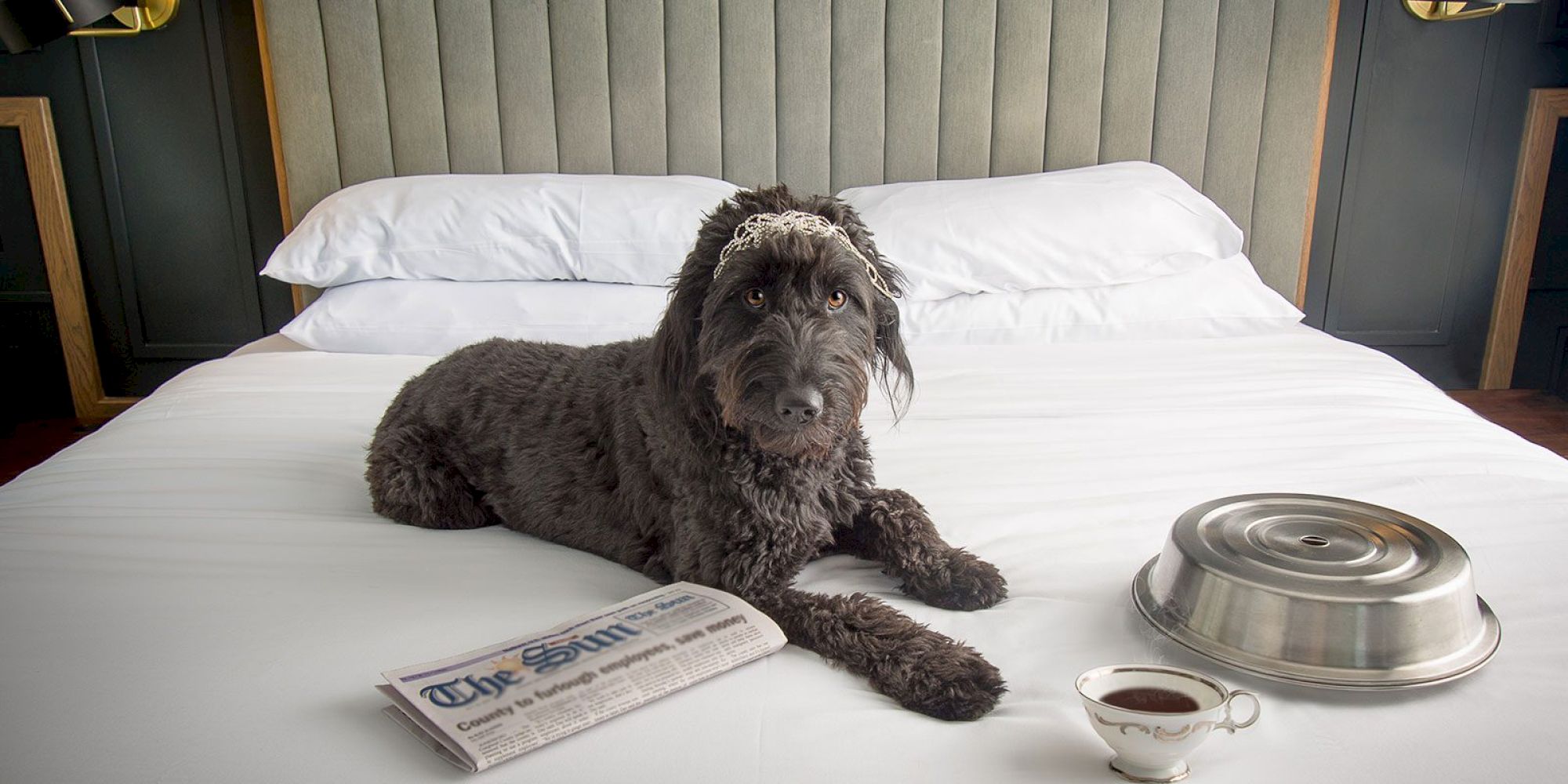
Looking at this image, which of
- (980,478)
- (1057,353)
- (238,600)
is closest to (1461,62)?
(1057,353)

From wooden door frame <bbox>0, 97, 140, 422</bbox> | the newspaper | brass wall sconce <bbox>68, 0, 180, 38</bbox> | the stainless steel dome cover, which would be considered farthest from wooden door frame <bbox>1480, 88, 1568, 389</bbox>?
wooden door frame <bbox>0, 97, 140, 422</bbox>

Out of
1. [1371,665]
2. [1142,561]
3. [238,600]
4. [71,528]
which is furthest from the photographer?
[71,528]

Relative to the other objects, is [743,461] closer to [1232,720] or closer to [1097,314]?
[1232,720]

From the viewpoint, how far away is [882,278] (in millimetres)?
1653

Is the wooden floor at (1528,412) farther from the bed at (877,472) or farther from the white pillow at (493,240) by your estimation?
the white pillow at (493,240)

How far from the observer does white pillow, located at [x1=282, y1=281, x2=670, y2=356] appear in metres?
2.85

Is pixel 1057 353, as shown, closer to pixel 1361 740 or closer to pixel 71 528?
pixel 1361 740

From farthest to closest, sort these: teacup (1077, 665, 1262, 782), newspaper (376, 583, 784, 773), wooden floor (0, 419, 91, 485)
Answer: wooden floor (0, 419, 91, 485) → newspaper (376, 583, 784, 773) → teacup (1077, 665, 1262, 782)

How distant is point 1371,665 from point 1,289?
4628mm

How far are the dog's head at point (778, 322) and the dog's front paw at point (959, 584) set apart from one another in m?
0.27

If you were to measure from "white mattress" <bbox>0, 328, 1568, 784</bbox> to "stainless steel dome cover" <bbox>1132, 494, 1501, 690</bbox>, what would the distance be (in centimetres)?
4

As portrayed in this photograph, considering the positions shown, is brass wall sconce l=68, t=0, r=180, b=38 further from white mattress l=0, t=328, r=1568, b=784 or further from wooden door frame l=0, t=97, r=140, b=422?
white mattress l=0, t=328, r=1568, b=784

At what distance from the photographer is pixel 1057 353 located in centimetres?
278

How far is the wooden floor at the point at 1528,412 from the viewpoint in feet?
11.4
